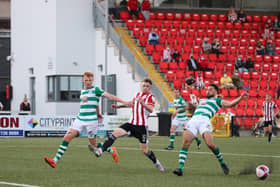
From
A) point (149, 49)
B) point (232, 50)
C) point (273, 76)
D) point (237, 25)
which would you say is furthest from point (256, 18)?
point (149, 49)

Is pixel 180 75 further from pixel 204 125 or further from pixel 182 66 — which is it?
pixel 204 125

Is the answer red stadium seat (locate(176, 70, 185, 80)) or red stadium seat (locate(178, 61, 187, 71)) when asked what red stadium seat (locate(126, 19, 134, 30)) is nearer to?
red stadium seat (locate(178, 61, 187, 71))

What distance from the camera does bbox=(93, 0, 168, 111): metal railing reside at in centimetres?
3619

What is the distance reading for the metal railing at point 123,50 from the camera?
36188mm

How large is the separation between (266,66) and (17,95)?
16286mm

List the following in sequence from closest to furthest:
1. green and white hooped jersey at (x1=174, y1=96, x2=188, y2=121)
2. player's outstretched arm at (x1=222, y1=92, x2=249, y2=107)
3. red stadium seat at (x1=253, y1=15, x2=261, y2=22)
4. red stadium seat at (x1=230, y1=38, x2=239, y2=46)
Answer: player's outstretched arm at (x1=222, y1=92, x2=249, y2=107)
green and white hooped jersey at (x1=174, y1=96, x2=188, y2=121)
red stadium seat at (x1=230, y1=38, x2=239, y2=46)
red stadium seat at (x1=253, y1=15, x2=261, y2=22)

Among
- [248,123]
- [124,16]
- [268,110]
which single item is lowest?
[248,123]

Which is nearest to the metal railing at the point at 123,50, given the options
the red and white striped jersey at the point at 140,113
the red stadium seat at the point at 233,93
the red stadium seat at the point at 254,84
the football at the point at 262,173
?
the red stadium seat at the point at 233,93

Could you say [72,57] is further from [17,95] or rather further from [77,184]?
[77,184]

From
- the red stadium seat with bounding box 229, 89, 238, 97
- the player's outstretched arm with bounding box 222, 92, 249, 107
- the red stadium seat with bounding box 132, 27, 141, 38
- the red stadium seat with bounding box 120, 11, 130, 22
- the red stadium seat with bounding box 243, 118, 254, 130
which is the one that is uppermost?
the red stadium seat with bounding box 120, 11, 130, 22

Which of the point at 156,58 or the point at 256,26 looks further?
the point at 256,26

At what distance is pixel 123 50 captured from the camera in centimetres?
3947

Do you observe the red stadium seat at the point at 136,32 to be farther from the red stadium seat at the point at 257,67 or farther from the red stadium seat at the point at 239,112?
the red stadium seat at the point at 239,112

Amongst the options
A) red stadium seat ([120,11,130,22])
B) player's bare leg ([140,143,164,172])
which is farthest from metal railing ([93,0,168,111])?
player's bare leg ([140,143,164,172])
